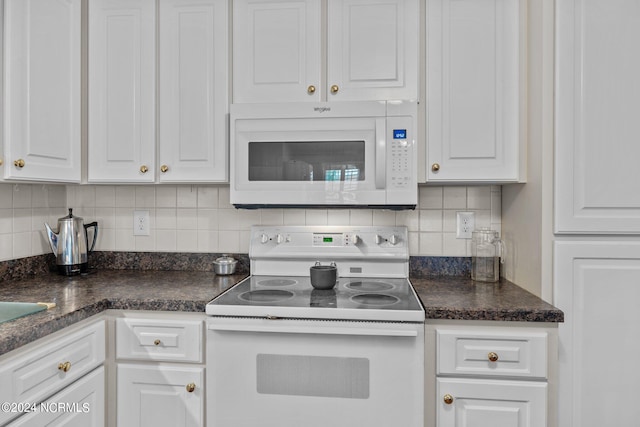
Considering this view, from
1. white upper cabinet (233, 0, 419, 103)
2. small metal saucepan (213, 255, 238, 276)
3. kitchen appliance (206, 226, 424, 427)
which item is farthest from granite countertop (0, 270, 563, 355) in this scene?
white upper cabinet (233, 0, 419, 103)

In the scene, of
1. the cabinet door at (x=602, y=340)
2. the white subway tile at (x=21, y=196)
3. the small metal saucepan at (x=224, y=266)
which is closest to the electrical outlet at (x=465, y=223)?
the cabinet door at (x=602, y=340)

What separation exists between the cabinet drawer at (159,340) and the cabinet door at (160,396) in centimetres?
4

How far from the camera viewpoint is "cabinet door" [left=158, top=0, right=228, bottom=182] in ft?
6.02

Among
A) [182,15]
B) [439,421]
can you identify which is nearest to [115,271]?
[182,15]

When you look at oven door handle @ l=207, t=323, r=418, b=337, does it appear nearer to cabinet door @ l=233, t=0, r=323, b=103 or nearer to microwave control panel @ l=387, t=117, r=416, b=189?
microwave control panel @ l=387, t=117, r=416, b=189

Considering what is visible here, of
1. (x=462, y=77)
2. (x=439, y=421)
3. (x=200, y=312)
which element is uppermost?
(x=462, y=77)

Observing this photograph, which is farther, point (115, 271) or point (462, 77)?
point (115, 271)

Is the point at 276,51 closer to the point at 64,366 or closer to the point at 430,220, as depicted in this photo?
the point at 430,220

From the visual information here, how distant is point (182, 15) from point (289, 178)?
87 cm

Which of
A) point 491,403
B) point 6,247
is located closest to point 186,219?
point 6,247

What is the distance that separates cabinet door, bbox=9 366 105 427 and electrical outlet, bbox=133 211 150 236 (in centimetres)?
84

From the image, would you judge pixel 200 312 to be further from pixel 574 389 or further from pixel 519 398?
pixel 574 389

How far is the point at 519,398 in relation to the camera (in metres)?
1.40

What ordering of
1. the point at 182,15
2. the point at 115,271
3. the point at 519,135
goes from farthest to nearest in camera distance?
the point at 115,271 < the point at 182,15 < the point at 519,135
